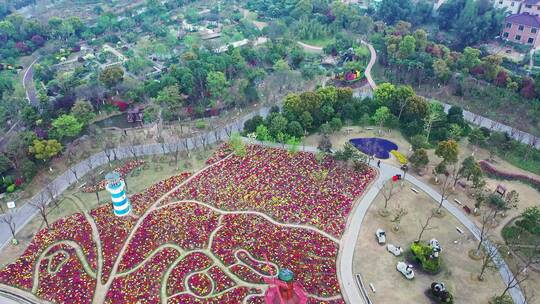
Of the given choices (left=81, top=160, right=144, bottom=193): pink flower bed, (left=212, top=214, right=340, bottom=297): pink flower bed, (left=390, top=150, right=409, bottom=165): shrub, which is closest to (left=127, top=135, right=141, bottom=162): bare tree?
(left=81, top=160, right=144, bottom=193): pink flower bed

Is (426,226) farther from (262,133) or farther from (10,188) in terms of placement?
(10,188)

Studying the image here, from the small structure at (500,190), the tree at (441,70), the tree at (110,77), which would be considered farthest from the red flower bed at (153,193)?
the tree at (441,70)

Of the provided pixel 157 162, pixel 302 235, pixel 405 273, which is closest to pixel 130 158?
pixel 157 162

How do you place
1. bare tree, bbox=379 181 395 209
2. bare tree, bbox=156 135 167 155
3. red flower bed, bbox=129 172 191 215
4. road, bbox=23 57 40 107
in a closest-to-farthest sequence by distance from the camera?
1. bare tree, bbox=379 181 395 209
2. red flower bed, bbox=129 172 191 215
3. bare tree, bbox=156 135 167 155
4. road, bbox=23 57 40 107

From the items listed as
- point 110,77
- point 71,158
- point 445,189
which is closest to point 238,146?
point 71,158

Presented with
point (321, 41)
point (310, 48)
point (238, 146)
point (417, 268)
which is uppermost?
point (321, 41)

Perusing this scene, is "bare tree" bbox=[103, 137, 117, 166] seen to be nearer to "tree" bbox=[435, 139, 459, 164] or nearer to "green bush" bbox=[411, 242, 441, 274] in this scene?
"green bush" bbox=[411, 242, 441, 274]
